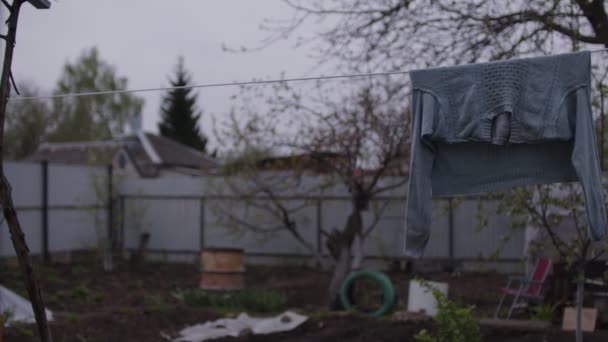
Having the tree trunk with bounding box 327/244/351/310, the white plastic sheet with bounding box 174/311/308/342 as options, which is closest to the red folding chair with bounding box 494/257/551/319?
the tree trunk with bounding box 327/244/351/310

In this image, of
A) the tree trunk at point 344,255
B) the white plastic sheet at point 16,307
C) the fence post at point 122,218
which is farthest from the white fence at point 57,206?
the tree trunk at point 344,255

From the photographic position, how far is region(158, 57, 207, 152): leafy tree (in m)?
40.6

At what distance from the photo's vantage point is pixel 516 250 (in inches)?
565

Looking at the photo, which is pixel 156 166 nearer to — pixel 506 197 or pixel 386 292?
pixel 386 292

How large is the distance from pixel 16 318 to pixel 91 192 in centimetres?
817

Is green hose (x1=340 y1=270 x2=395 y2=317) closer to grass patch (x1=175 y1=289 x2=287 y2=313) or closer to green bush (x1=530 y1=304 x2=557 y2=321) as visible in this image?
grass patch (x1=175 y1=289 x2=287 y2=313)

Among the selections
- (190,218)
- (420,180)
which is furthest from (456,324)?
(190,218)

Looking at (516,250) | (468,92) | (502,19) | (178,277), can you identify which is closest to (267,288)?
(178,277)

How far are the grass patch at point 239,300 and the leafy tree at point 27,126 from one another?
82.7ft

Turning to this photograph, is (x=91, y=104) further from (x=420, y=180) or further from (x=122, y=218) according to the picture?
(x=420, y=180)

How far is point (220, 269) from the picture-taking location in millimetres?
11648

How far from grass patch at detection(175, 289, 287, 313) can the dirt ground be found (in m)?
0.25

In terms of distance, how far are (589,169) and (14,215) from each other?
292 cm

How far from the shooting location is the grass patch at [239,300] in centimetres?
1063
